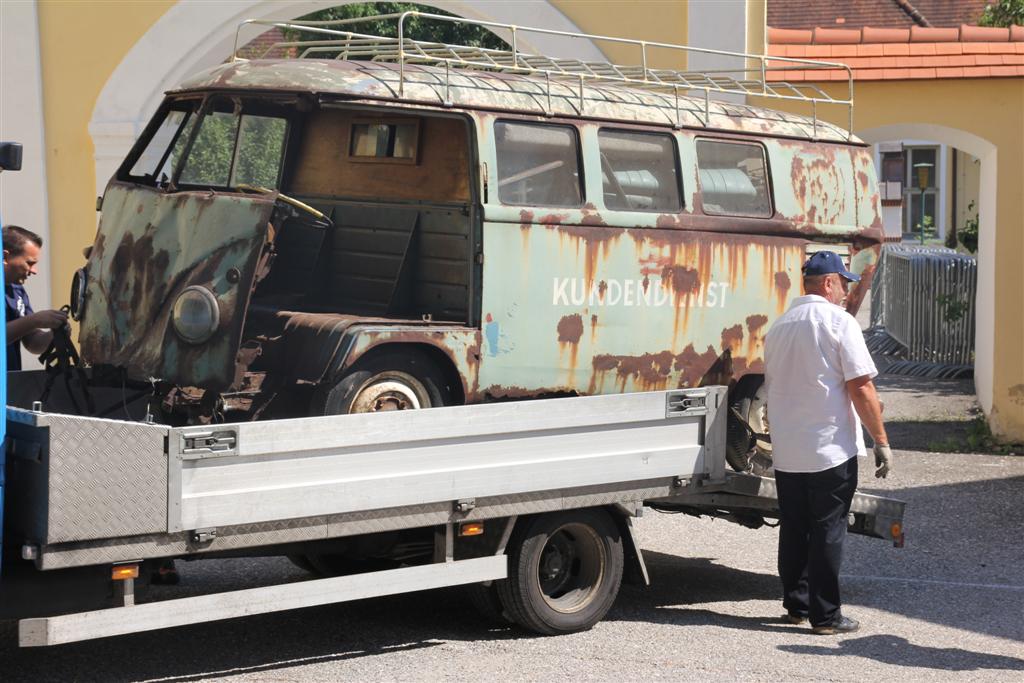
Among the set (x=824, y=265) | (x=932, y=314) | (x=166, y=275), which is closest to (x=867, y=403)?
(x=824, y=265)

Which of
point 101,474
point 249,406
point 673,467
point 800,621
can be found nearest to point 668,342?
point 673,467

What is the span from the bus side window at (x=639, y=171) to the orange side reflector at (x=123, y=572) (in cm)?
327

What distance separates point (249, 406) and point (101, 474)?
165 centimetres

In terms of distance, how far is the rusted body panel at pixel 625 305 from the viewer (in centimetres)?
709

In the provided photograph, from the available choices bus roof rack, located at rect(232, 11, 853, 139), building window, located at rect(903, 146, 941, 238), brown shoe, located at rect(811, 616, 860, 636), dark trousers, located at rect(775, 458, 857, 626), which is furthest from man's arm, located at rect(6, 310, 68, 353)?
building window, located at rect(903, 146, 941, 238)

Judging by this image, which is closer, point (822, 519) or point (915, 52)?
point (822, 519)

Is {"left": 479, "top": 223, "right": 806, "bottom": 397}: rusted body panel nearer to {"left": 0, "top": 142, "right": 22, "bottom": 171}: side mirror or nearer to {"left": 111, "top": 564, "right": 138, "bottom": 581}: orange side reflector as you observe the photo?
{"left": 111, "top": 564, "right": 138, "bottom": 581}: orange side reflector

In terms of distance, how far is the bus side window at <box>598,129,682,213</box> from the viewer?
7617 millimetres

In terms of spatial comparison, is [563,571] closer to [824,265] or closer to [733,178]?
[824,265]

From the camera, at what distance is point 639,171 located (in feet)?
25.5

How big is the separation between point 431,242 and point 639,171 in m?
1.21

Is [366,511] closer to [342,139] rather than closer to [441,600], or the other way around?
[441,600]

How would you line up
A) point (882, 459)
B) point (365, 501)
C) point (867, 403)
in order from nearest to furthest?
Answer: 1. point (365, 501)
2. point (867, 403)
3. point (882, 459)

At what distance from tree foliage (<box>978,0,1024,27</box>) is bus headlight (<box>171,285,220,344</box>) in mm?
10933
